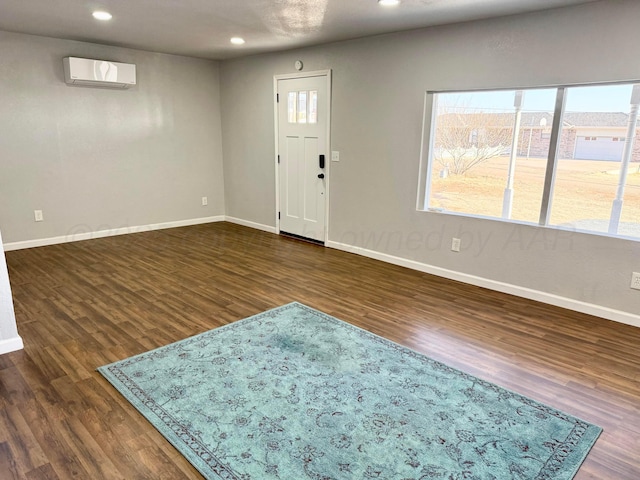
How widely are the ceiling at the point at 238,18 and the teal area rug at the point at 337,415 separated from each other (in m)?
2.63

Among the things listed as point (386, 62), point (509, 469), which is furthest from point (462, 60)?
point (509, 469)

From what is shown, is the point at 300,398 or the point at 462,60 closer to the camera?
the point at 300,398

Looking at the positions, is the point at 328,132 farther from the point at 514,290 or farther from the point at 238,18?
the point at 514,290

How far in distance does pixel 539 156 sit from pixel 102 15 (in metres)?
4.06

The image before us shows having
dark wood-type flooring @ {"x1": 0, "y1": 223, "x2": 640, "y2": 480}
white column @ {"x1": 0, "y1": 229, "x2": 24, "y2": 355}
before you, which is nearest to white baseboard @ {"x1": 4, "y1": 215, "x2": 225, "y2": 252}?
dark wood-type flooring @ {"x1": 0, "y1": 223, "x2": 640, "y2": 480}

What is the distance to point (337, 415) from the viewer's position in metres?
2.22

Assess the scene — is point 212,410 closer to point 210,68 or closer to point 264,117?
point 264,117

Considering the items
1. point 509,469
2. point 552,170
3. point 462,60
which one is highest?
point 462,60

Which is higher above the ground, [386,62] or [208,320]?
[386,62]

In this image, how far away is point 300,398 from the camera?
2352 millimetres

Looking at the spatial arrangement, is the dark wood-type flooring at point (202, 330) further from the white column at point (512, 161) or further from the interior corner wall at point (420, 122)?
the white column at point (512, 161)

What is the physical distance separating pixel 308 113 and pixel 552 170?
295 cm

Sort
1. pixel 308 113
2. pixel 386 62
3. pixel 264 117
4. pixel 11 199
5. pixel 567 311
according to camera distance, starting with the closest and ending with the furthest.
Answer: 1. pixel 567 311
2. pixel 386 62
3. pixel 11 199
4. pixel 308 113
5. pixel 264 117

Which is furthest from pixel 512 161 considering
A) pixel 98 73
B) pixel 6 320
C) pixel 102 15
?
pixel 98 73
